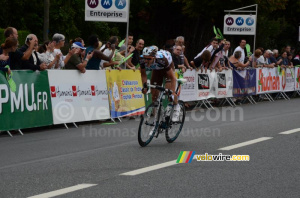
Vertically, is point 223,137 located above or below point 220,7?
below

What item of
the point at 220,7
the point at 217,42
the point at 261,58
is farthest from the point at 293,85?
the point at 220,7

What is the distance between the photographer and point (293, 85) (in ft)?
85.9

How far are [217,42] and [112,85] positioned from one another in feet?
18.7

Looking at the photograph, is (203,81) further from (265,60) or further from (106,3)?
(265,60)

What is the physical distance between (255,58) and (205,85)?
4.46 m

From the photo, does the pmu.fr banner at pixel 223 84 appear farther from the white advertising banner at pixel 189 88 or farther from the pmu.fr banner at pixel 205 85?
the white advertising banner at pixel 189 88

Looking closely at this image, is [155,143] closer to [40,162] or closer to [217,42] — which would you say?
[40,162]

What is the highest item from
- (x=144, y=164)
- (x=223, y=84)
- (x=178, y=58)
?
(x=178, y=58)

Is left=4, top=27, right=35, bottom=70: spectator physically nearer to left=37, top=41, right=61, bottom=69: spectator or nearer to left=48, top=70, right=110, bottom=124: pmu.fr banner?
left=48, top=70, right=110, bottom=124: pmu.fr banner

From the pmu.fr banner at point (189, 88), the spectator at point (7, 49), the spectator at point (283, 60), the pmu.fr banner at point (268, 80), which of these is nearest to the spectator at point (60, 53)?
the spectator at point (7, 49)

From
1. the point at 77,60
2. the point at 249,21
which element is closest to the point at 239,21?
the point at 249,21

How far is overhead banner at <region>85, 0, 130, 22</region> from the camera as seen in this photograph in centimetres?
1725

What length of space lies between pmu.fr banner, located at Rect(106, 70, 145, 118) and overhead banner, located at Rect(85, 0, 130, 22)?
5.43 ft

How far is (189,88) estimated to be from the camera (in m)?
19.1
